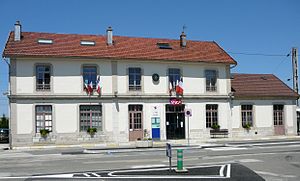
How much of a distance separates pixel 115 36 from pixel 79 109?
770cm

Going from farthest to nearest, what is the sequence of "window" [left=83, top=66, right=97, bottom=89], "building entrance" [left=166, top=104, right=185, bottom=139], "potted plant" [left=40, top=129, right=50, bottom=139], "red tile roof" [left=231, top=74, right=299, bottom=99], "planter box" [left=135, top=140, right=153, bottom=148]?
"red tile roof" [left=231, top=74, right=299, bottom=99], "building entrance" [left=166, top=104, right=185, bottom=139], "window" [left=83, top=66, right=97, bottom=89], "potted plant" [left=40, top=129, right=50, bottom=139], "planter box" [left=135, top=140, right=153, bottom=148]

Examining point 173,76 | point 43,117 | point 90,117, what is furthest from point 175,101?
point 43,117

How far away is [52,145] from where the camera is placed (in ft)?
87.7

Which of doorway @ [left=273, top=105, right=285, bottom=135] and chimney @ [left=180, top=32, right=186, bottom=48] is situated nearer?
chimney @ [left=180, top=32, right=186, bottom=48]

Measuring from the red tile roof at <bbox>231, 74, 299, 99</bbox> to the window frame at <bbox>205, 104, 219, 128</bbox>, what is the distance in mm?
2198

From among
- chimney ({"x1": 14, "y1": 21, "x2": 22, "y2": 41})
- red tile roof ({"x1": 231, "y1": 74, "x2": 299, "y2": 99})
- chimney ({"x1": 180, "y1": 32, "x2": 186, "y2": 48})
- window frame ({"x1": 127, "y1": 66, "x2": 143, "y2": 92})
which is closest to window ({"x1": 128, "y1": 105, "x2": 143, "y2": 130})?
window frame ({"x1": 127, "y1": 66, "x2": 143, "y2": 92})

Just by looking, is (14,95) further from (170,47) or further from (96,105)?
(170,47)

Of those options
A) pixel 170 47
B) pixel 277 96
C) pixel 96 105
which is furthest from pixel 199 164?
pixel 277 96

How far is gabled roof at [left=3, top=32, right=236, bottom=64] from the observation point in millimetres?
27469

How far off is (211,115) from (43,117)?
13.2 meters

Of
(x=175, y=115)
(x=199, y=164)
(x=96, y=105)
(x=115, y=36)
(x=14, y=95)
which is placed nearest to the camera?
(x=199, y=164)

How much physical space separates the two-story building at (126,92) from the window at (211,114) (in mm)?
81

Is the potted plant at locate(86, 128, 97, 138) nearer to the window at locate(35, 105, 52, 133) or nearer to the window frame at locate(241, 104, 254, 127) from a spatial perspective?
the window at locate(35, 105, 52, 133)

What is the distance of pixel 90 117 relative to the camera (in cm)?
2806
